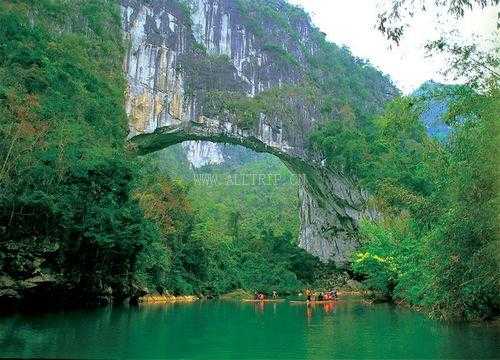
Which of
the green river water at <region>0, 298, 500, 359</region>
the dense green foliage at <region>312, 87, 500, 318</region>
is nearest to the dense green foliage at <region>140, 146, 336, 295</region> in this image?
the green river water at <region>0, 298, 500, 359</region>

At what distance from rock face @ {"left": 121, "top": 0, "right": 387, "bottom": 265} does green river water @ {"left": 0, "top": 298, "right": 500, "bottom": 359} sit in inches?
698

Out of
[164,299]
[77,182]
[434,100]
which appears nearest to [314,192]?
[164,299]

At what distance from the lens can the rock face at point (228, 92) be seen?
29.5 meters

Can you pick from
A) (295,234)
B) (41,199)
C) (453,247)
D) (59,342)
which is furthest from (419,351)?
(295,234)

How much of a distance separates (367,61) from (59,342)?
36.8 metres

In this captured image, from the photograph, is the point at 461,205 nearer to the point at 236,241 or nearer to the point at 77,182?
the point at 77,182

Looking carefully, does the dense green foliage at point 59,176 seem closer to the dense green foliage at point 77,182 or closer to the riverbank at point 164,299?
the dense green foliage at point 77,182

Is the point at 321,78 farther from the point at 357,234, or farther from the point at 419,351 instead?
the point at 419,351

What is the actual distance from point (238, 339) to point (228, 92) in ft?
72.6

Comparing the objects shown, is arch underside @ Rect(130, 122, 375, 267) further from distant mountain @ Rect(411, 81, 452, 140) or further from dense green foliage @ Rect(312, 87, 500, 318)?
distant mountain @ Rect(411, 81, 452, 140)

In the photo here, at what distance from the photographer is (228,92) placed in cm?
3058

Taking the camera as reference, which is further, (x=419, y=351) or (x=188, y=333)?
(x=188, y=333)

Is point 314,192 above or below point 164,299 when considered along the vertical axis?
above

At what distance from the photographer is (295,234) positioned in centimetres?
4919
